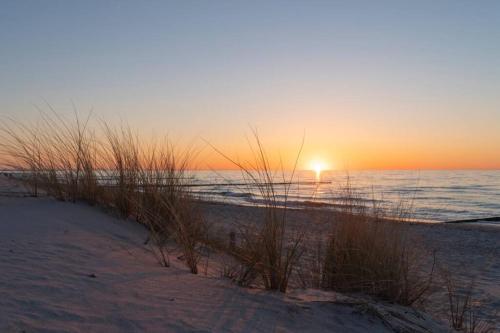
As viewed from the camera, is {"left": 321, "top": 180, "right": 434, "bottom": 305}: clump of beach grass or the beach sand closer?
the beach sand

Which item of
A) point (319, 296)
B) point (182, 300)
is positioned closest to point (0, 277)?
point (182, 300)

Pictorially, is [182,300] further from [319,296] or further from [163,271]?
[319,296]

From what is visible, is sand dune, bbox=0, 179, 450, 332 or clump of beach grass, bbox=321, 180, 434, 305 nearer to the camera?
sand dune, bbox=0, 179, 450, 332

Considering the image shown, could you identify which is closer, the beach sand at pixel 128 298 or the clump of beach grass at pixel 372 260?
the beach sand at pixel 128 298

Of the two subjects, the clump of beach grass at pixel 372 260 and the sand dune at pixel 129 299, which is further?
the clump of beach grass at pixel 372 260

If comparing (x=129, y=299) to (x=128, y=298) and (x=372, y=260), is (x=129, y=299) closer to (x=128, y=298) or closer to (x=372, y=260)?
(x=128, y=298)

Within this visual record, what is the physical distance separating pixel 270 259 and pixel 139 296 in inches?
37.6

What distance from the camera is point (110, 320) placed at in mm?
1836

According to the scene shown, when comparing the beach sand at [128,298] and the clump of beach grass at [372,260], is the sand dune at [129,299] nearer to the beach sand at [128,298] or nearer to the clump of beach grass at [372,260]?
the beach sand at [128,298]

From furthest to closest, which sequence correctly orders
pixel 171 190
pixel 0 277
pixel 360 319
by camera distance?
pixel 171 190
pixel 360 319
pixel 0 277

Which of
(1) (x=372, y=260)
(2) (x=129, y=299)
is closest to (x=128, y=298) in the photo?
(2) (x=129, y=299)

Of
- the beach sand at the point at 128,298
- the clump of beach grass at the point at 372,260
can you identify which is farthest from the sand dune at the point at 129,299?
the clump of beach grass at the point at 372,260

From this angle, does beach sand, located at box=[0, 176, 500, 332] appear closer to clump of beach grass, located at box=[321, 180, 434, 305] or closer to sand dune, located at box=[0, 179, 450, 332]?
sand dune, located at box=[0, 179, 450, 332]

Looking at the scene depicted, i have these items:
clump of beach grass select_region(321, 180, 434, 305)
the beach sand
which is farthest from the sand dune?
clump of beach grass select_region(321, 180, 434, 305)
